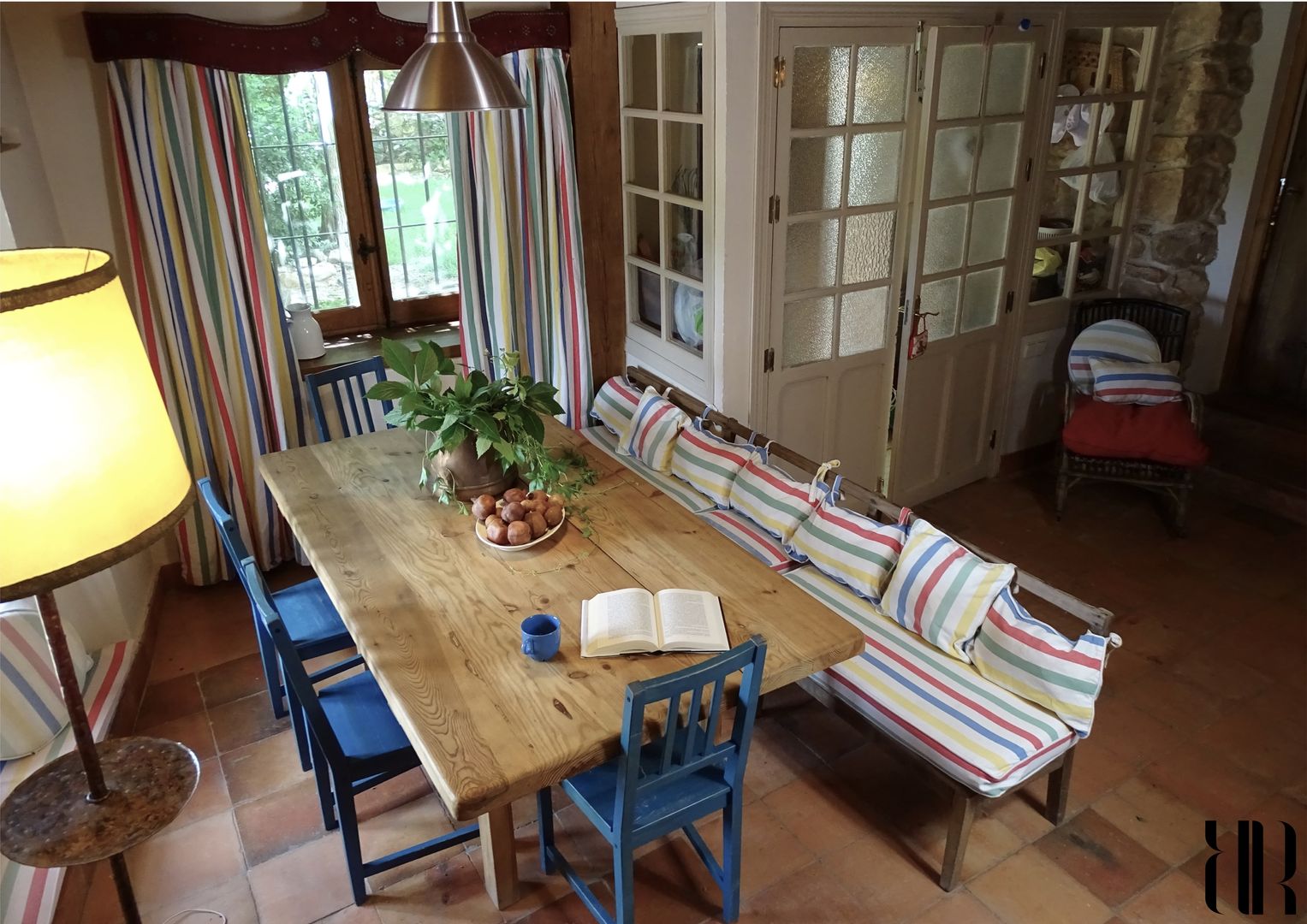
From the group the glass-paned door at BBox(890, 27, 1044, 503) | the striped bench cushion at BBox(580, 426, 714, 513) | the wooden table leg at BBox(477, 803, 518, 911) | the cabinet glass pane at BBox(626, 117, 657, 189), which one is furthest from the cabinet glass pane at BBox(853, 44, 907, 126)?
the wooden table leg at BBox(477, 803, 518, 911)

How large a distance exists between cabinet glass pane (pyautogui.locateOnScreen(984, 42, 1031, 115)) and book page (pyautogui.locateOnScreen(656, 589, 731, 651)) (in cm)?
260

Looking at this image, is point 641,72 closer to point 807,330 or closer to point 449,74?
point 807,330

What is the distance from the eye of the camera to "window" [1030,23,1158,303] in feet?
12.7

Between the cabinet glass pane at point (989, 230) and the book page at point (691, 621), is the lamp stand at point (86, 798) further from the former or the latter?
the cabinet glass pane at point (989, 230)

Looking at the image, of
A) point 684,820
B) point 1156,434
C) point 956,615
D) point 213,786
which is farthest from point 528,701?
point 1156,434

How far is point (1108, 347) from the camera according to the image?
3.97 meters

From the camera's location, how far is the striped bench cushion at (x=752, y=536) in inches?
114

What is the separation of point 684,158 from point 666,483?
1229 millimetres

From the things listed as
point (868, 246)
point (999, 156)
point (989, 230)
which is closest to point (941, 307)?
point (989, 230)

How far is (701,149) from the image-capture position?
3.27 m

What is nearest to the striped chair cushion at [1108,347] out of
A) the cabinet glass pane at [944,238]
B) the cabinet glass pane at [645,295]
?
the cabinet glass pane at [944,238]

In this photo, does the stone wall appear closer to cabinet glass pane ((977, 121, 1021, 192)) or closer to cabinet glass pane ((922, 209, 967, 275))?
cabinet glass pane ((977, 121, 1021, 192))

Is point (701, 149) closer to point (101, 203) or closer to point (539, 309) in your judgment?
point (539, 309)

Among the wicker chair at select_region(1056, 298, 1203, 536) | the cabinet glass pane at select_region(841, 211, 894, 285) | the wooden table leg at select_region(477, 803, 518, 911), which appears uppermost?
the cabinet glass pane at select_region(841, 211, 894, 285)
